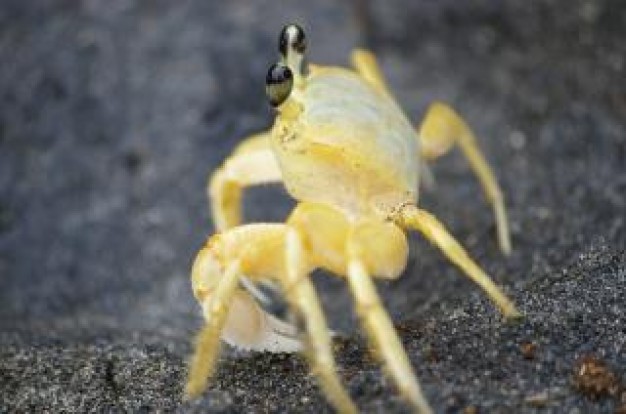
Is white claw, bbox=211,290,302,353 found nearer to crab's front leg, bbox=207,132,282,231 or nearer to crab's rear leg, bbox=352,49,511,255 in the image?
crab's front leg, bbox=207,132,282,231

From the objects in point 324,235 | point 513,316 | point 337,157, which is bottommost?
point 513,316

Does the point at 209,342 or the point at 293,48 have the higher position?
the point at 293,48

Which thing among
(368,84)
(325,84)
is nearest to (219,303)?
(325,84)

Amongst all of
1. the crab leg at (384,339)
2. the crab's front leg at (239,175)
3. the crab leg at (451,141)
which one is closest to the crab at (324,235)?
the crab leg at (384,339)

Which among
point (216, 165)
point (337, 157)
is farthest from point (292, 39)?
point (216, 165)

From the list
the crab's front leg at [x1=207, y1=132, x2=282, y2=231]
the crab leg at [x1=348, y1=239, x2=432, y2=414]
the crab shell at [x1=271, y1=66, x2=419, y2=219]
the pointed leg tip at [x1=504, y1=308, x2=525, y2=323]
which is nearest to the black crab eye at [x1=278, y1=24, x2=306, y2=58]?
the crab shell at [x1=271, y1=66, x2=419, y2=219]

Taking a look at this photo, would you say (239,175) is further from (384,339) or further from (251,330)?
(384,339)

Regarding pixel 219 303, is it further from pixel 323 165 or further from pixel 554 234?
pixel 554 234
